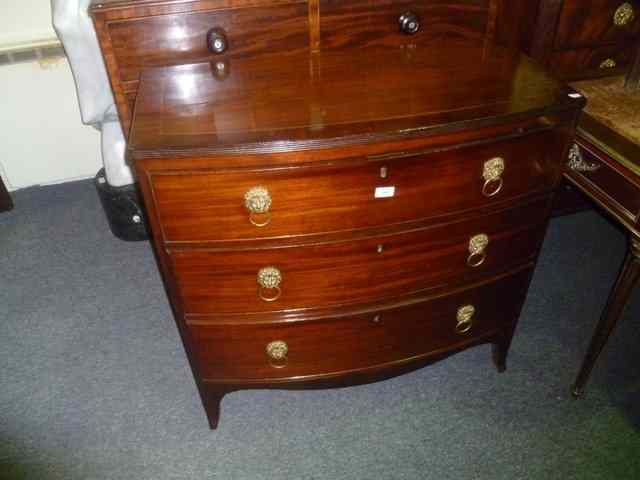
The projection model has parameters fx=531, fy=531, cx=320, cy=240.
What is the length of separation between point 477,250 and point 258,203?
1.89ft

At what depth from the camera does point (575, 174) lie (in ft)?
4.72

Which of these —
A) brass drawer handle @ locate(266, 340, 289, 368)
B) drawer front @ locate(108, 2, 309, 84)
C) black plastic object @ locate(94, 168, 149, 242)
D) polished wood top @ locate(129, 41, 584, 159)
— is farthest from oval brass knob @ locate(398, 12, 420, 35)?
black plastic object @ locate(94, 168, 149, 242)

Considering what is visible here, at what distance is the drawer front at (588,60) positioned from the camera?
5.57 feet

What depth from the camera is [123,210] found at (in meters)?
2.18

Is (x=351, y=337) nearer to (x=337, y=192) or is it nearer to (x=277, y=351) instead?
(x=277, y=351)

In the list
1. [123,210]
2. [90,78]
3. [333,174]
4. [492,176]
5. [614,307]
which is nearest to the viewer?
[333,174]

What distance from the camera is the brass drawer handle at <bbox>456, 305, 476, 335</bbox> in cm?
147

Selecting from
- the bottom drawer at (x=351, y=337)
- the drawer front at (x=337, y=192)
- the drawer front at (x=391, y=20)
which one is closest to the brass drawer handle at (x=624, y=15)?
the drawer front at (x=391, y=20)

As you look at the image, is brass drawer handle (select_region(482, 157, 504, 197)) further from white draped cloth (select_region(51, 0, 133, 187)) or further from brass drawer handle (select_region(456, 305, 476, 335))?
white draped cloth (select_region(51, 0, 133, 187))

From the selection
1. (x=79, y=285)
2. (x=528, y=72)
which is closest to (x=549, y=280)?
(x=528, y=72)

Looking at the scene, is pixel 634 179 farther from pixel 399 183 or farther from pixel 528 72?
pixel 399 183

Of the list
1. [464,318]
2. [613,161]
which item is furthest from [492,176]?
[464,318]

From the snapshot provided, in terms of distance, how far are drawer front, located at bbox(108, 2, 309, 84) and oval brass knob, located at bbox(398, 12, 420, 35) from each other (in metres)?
0.27

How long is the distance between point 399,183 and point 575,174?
2.01 ft
